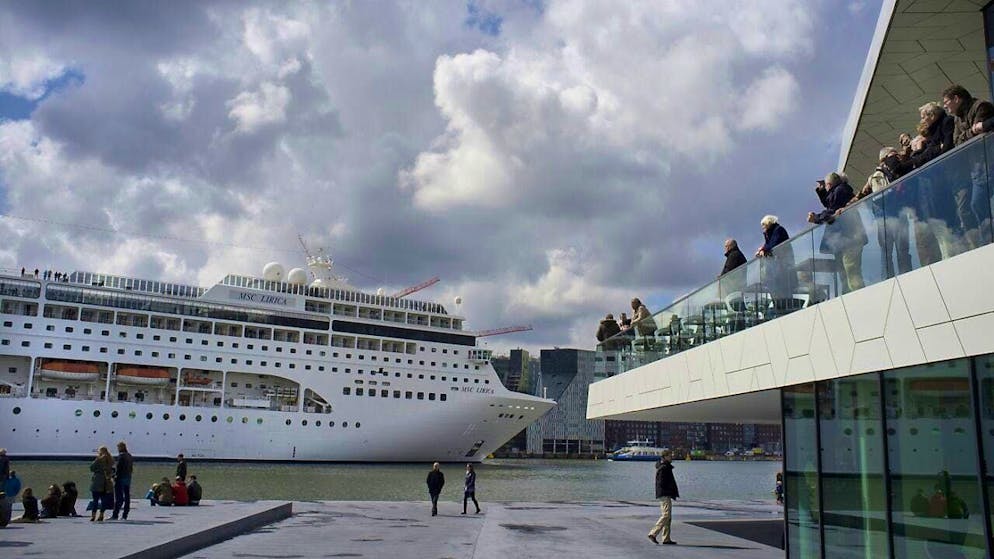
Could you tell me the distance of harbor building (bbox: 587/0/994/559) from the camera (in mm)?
6707

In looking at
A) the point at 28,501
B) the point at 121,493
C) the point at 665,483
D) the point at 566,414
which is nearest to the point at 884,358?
the point at 665,483

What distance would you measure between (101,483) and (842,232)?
1288 cm

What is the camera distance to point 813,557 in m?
9.84

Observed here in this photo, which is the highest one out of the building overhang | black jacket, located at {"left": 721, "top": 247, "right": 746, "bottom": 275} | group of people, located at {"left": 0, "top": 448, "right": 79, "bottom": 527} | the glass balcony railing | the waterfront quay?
the building overhang

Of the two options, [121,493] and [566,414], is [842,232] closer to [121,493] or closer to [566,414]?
[121,493]

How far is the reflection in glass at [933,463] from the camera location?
6891mm

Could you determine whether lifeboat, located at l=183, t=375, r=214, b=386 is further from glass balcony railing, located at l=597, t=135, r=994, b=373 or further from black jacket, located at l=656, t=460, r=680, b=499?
glass balcony railing, located at l=597, t=135, r=994, b=373

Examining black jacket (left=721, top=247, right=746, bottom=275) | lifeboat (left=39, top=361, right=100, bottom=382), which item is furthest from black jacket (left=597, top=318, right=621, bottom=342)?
lifeboat (left=39, top=361, right=100, bottom=382)

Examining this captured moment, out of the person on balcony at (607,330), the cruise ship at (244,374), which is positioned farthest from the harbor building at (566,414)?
the person on balcony at (607,330)

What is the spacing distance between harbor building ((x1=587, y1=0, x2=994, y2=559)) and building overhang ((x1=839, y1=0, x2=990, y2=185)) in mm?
89

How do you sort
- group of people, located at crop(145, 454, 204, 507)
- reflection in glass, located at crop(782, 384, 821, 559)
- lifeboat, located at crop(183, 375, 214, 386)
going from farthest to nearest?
1. lifeboat, located at crop(183, 375, 214, 386)
2. group of people, located at crop(145, 454, 204, 507)
3. reflection in glass, located at crop(782, 384, 821, 559)

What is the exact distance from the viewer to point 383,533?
14.5 meters

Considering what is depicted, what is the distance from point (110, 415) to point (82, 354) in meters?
4.66

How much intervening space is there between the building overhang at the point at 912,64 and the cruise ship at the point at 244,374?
4369 cm
